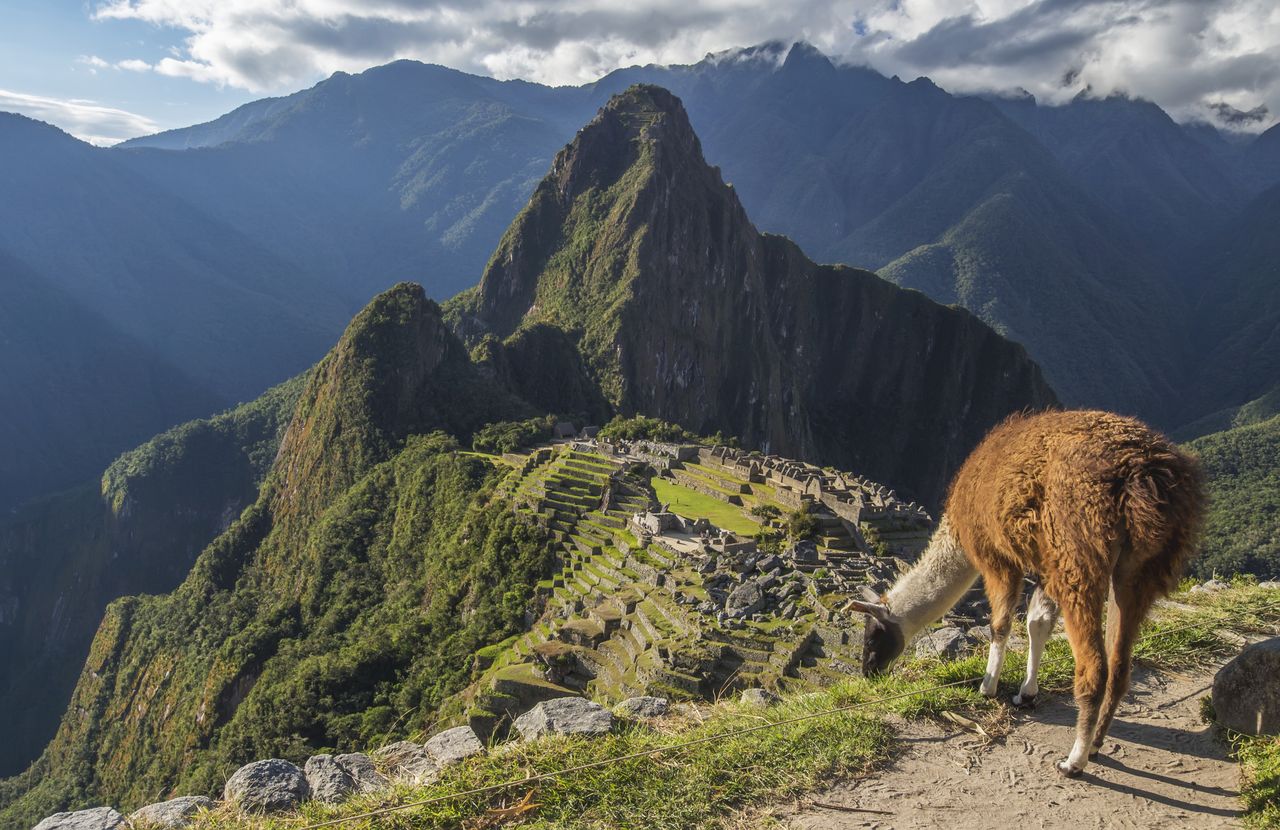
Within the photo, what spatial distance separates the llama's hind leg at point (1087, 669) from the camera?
4.13m

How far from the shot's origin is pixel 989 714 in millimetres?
4973

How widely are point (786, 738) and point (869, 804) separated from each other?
2.10 feet

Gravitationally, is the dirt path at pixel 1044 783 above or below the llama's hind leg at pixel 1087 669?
below

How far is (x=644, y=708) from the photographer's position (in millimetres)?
5816

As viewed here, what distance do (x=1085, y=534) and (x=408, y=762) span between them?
15.0 feet

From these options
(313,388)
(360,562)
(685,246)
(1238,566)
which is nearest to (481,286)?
(685,246)

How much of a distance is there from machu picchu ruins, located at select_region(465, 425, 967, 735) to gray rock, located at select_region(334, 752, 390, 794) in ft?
5.11

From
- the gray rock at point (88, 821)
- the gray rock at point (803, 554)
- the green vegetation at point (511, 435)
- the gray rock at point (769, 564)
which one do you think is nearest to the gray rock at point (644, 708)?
the gray rock at point (88, 821)

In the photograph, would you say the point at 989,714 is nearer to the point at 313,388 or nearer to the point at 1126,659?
the point at 1126,659

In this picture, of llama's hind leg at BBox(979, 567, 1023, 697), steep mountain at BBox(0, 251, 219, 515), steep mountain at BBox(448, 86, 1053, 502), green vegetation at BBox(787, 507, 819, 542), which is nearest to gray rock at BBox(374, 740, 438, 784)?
llama's hind leg at BBox(979, 567, 1023, 697)

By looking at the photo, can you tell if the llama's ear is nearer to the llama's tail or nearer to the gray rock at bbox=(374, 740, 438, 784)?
the llama's tail

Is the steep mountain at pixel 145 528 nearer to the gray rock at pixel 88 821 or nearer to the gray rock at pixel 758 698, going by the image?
the gray rock at pixel 88 821

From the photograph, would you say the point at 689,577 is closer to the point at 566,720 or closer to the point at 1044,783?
the point at 566,720

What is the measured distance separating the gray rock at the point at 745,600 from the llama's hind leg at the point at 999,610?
313 inches
